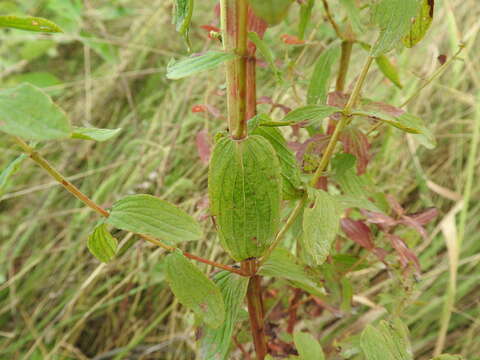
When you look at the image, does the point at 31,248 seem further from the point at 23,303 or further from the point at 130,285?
the point at 130,285

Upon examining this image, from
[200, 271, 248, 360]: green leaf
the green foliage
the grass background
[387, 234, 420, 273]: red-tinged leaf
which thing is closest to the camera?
the green foliage

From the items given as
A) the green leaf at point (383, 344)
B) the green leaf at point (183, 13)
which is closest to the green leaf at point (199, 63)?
the green leaf at point (183, 13)

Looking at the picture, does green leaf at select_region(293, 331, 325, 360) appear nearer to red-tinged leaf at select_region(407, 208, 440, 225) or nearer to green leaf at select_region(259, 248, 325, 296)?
green leaf at select_region(259, 248, 325, 296)

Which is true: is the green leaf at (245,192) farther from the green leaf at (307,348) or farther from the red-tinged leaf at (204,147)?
the red-tinged leaf at (204,147)

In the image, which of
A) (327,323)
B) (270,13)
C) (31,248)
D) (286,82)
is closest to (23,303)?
(31,248)

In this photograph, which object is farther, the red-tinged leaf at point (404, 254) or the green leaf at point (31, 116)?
the red-tinged leaf at point (404, 254)

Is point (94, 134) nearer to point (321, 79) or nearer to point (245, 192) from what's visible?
point (245, 192)

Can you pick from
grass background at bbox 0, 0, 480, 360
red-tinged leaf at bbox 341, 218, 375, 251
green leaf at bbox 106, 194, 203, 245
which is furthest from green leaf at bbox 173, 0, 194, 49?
grass background at bbox 0, 0, 480, 360
